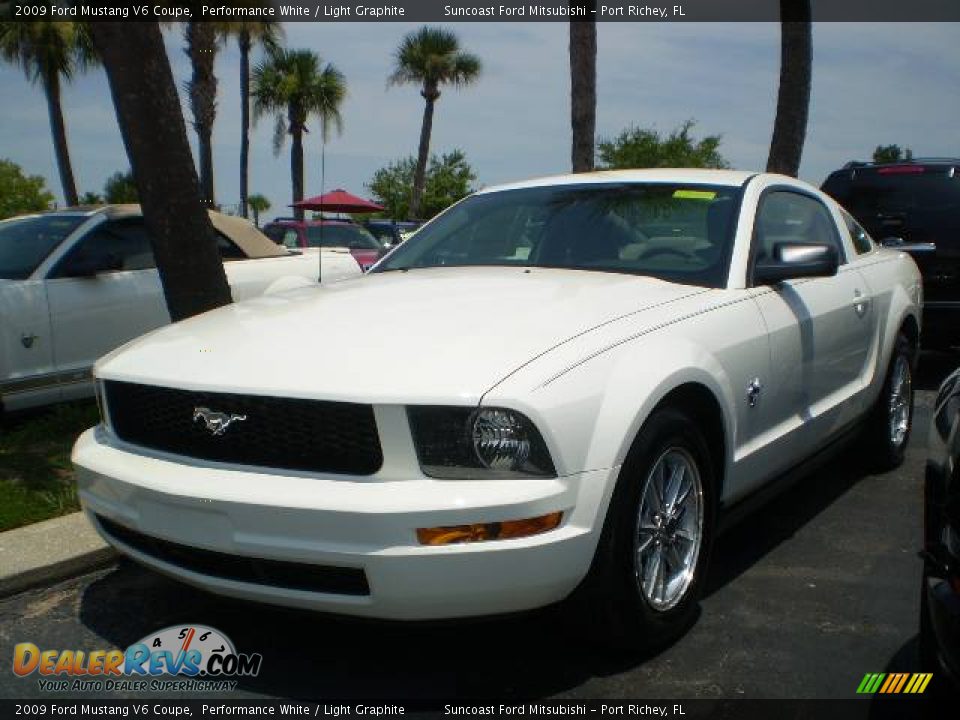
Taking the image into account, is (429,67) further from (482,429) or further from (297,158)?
(482,429)

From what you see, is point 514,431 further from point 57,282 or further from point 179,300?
point 57,282

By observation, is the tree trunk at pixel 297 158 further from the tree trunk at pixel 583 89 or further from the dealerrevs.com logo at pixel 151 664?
the dealerrevs.com logo at pixel 151 664

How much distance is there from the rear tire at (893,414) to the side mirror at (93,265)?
4.76m

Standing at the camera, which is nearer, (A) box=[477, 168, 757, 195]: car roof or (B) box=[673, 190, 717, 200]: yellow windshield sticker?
(B) box=[673, 190, 717, 200]: yellow windshield sticker

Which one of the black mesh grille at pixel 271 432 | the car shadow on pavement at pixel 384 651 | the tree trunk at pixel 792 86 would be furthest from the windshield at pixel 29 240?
the tree trunk at pixel 792 86

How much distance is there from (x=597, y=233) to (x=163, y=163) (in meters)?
2.71

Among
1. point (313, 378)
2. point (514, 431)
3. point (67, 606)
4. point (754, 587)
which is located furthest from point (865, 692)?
point (67, 606)

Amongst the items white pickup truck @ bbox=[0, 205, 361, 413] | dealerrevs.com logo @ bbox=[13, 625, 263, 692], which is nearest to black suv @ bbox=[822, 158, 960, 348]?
white pickup truck @ bbox=[0, 205, 361, 413]

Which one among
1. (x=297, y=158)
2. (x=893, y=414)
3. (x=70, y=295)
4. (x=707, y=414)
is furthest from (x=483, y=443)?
(x=297, y=158)

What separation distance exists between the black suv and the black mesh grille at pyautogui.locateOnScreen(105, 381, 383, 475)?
20.7 feet

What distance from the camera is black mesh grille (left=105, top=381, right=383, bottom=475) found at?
272cm

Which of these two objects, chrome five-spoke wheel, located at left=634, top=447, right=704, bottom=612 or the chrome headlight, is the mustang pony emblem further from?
chrome five-spoke wheel, located at left=634, top=447, right=704, bottom=612

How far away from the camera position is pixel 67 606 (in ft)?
12.2

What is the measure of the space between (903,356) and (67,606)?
14.1 feet
